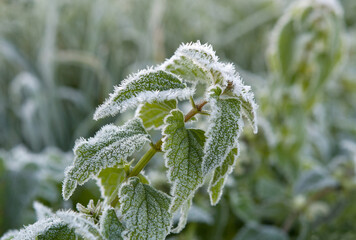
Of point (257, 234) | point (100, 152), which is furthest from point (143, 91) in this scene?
point (257, 234)

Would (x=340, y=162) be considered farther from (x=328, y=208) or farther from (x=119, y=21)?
(x=119, y=21)

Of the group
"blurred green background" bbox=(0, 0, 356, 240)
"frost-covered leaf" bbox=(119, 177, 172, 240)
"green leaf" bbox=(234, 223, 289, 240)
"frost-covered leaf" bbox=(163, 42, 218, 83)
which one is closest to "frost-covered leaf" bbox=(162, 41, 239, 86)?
"frost-covered leaf" bbox=(163, 42, 218, 83)

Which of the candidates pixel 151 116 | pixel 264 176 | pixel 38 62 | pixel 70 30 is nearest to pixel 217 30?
pixel 70 30

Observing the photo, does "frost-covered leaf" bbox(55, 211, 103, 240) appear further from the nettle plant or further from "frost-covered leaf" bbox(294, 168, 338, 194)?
"frost-covered leaf" bbox(294, 168, 338, 194)

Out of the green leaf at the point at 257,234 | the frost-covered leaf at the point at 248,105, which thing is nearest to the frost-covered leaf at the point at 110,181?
the frost-covered leaf at the point at 248,105

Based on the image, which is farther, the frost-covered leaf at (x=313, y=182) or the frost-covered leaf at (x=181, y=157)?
the frost-covered leaf at (x=313, y=182)

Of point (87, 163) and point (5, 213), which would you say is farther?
point (5, 213)

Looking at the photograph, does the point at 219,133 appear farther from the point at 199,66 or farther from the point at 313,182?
the point at 313,182

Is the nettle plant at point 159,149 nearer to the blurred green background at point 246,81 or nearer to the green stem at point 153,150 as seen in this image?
the green stem at point 153,150
